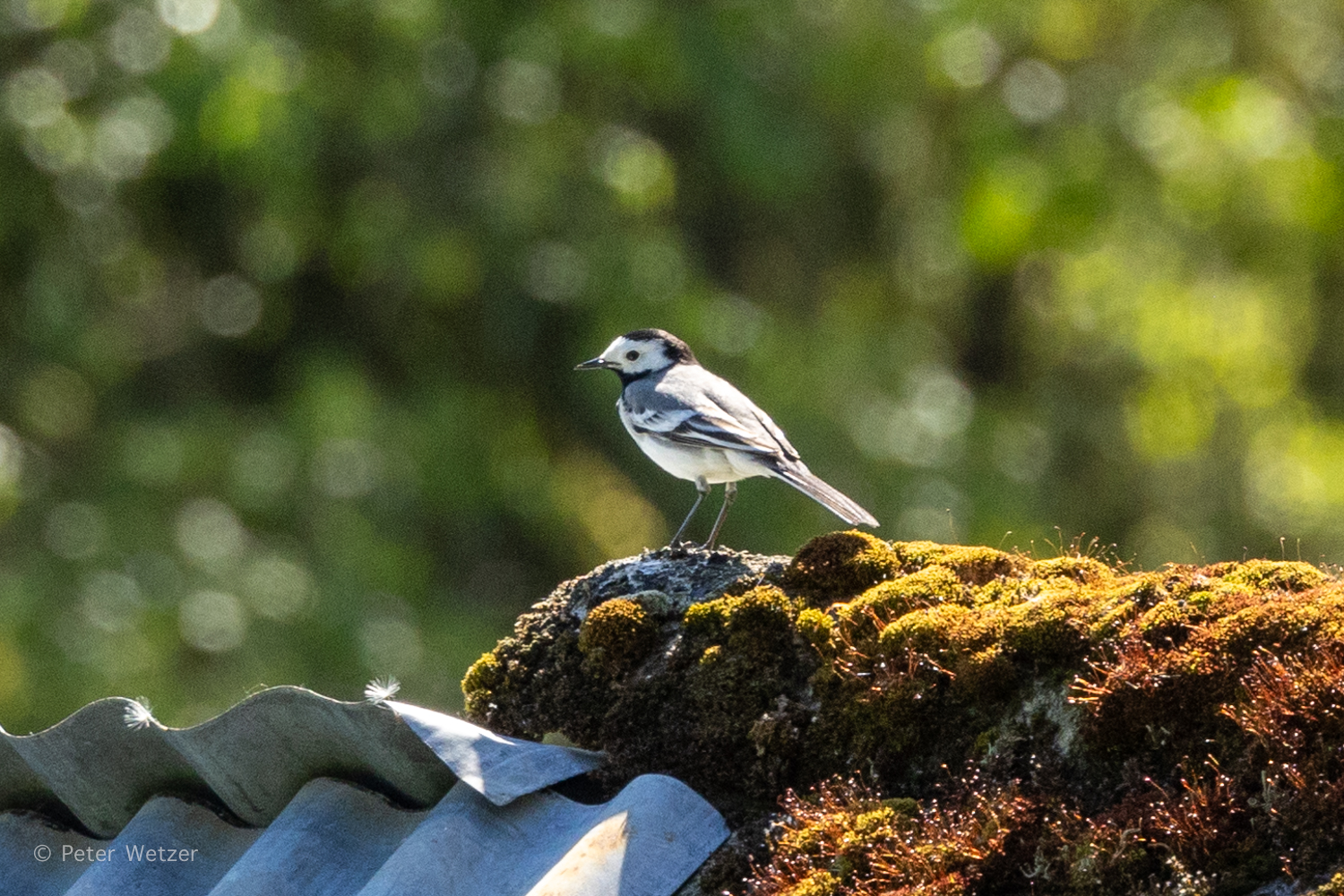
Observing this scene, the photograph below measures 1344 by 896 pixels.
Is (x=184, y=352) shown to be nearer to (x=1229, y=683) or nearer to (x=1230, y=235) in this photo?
(x=1230, y=235)

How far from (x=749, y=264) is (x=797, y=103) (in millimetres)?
1935

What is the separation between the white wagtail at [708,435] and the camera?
695cm

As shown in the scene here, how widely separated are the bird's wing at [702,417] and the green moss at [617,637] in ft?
7.37

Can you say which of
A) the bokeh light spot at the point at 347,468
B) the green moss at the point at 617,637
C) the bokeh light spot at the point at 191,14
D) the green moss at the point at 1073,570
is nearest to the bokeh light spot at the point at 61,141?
the bokeh light spot at the point at 191,14

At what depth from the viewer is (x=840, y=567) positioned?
474cm

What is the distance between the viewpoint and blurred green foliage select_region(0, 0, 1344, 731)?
50.8ft

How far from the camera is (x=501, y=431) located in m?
17.0

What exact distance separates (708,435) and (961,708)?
317cm

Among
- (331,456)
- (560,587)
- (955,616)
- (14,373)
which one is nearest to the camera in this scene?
(955,616)

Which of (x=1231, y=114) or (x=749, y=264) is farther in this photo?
(x=749, y=264)

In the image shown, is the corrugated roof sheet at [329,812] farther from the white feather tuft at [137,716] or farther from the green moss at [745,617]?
A: the green moss at [745,617]

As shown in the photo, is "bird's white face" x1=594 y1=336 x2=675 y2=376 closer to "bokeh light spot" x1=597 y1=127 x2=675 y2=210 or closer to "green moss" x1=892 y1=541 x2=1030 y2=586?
"green moss" x1=892 y1=541 x2=1030 y2=586

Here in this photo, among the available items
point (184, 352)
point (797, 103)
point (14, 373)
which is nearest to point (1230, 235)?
point (797, 103)

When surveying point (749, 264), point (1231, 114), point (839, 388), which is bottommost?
point (839, 388)
